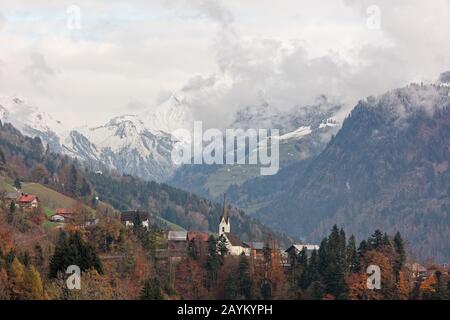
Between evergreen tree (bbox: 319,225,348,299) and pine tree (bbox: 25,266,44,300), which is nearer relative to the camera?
pine tree (bbox: 25,266,44,300)

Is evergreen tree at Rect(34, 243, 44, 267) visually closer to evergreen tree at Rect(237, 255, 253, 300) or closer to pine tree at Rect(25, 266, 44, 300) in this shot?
pine tree at Rect(25, 266, 44, 300)

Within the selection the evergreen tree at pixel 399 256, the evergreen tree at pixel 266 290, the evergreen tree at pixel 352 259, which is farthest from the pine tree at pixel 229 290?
the evergreen tree at pixel 399 256

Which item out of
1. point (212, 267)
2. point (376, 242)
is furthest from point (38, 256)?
point (376, 242)

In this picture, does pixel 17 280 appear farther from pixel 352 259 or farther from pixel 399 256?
pixel 399 256

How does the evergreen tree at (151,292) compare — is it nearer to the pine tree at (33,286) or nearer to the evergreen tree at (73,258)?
the evergreen tree at (73,258)

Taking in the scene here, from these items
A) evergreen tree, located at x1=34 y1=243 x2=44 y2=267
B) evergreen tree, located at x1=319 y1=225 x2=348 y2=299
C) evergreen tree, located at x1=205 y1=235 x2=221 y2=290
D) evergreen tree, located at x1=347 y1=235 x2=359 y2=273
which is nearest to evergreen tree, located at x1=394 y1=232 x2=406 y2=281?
evergreen tree, located at x1=347 y1=235 x2=359 y2=273

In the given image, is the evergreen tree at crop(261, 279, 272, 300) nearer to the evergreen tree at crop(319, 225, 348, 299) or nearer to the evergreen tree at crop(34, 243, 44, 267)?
the evergreen tree at crop(319, 225, 348, 299)

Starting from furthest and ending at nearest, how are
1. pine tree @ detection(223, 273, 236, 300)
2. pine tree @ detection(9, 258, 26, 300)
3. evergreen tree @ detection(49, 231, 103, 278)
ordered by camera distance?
pine tree @ detection(223, 273, 236, 300)
evergreen tree @ detection(49, 231, 103, 278)
pine tree @ detection(9, 258, 26, 300)

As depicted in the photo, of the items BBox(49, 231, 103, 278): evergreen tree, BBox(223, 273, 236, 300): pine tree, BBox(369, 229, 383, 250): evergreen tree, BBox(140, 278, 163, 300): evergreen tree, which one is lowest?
BBox(140, 278, 163, 300): evergreen tree

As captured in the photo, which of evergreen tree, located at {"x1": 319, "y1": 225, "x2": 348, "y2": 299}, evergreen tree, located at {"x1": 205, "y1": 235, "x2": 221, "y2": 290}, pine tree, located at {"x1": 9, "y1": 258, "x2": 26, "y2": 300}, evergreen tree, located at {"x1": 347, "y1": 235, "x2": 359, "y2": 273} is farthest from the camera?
evergreen tree, located at {"x1": 205, "y1": 235, "x2": 221, "y2": 290}

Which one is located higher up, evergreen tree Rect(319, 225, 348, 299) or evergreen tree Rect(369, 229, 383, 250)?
evergreen tree Rect(369, 229, 383, 250)
